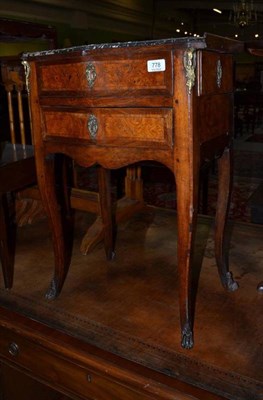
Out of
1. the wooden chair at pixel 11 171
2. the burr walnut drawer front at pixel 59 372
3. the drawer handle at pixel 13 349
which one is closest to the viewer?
the burr walnut drawer front at pixel 59 372

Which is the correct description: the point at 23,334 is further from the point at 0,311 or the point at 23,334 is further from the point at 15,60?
the point at 15,60

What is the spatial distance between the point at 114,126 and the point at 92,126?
78 mm

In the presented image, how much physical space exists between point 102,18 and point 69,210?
9236 mm

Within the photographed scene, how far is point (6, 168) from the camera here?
5.11ft

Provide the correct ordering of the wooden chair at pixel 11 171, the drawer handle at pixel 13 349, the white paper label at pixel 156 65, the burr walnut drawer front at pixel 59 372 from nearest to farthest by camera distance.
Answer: the white paper label at pixel 156 65 < the burr walnut drawer front at pixel 59 372 < the drawer handle at pixel 13 349 < the wooden chair at pixel 11 171

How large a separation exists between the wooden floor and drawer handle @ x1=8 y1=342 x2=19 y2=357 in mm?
108

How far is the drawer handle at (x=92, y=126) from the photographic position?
122 centimetres

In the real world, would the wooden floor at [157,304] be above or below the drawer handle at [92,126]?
below

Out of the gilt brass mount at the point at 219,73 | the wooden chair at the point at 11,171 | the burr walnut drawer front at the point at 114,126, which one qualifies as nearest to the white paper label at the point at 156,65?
the burr walnut drawer front at the point at 114,126

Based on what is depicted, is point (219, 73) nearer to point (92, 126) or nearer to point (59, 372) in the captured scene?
point (92, 126)

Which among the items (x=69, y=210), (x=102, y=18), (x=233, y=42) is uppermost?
(x=102, y=18)

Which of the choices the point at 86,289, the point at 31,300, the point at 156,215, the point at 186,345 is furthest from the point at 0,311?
the point at 156,215

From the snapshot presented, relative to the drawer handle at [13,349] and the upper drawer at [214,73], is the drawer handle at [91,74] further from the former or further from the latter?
the drawer handle at [13,349]

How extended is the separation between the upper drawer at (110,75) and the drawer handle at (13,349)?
819 mm
